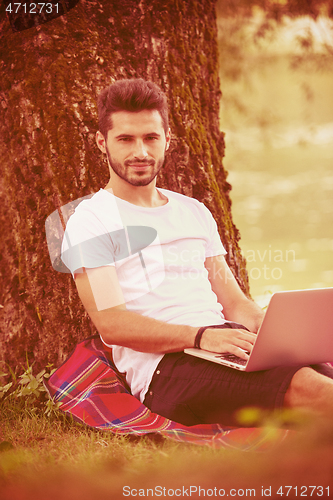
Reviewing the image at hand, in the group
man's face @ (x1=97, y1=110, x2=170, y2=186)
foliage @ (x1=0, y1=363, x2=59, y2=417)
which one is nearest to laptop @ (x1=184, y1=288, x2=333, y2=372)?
man's face @ (x1=97, y1=110, x2=170, y2=186)

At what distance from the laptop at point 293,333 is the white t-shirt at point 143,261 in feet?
1.22

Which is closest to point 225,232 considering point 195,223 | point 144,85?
point 195,223

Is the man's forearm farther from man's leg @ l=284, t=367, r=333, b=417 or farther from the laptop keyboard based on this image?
man's leg @ l=284, t=367, r=333, b=417

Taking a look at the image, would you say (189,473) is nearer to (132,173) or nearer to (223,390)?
(223,390)

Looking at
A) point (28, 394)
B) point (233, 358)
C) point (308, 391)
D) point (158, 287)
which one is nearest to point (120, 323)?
point (158, 287)

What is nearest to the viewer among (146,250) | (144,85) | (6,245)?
(146,250)

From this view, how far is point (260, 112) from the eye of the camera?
4.93m

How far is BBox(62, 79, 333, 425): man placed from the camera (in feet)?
5.15

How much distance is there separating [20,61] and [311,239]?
370 cm

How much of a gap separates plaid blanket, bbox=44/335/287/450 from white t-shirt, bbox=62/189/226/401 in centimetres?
7

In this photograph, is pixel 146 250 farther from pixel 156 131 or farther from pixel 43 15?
pixel 43 15

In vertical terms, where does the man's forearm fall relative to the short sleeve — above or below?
below

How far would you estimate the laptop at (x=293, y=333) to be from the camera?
4.63 feet

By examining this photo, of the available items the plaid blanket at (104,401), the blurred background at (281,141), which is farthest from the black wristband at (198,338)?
the blurred background at (281,141)
